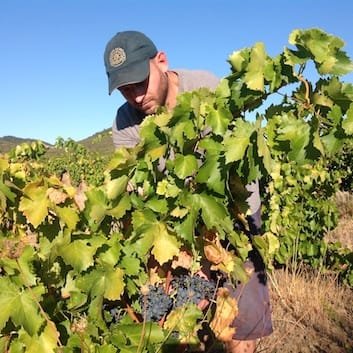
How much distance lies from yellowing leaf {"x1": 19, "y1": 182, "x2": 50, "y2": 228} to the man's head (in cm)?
66

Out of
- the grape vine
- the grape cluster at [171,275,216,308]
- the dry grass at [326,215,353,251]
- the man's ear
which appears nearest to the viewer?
the grape vine

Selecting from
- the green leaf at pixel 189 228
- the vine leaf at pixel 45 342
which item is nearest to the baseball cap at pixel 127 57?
the green leaf at pixel 189 228

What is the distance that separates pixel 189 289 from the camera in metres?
2.30

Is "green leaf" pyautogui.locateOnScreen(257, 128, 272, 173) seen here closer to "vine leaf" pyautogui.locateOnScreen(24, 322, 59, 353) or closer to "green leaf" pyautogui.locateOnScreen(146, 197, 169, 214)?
"green leaf" pyautogui.locateOnScreen(146, 197, 169, 214)

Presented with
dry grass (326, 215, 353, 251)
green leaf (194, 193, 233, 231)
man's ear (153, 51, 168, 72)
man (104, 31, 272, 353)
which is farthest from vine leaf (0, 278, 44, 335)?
dry grass (326, 215, 353, 251)

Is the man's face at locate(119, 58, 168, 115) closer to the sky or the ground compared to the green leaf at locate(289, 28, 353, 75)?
closer to the sky

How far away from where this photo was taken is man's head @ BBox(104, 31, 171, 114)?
2.56 meters

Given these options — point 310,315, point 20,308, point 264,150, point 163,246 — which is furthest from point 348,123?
point 310,315

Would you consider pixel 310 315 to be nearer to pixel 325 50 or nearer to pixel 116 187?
pixel 116 187

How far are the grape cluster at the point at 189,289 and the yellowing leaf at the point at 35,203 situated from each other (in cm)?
65

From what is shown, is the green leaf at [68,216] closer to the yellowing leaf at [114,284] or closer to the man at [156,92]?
the yellowing leaf at [114,284]

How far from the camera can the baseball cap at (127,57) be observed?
2.55m

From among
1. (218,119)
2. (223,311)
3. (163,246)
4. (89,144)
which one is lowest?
(223,311)

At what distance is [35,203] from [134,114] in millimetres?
1051
